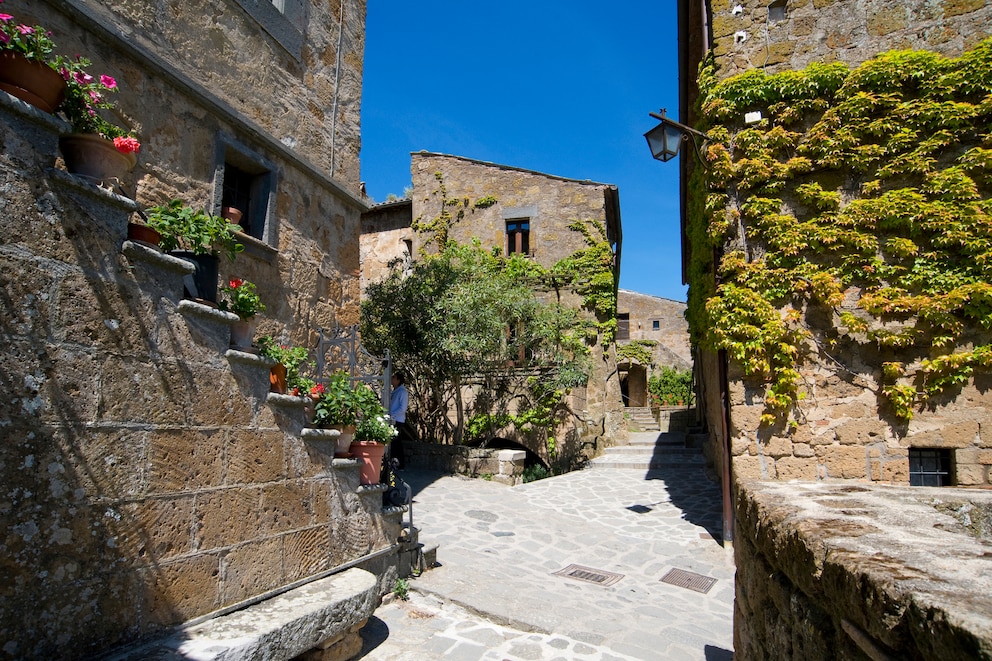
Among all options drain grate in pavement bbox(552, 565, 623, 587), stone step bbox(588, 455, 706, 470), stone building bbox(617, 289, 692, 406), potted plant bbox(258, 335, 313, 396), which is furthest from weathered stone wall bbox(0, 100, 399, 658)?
A: stone building bbox(617, 289, 692, 406)

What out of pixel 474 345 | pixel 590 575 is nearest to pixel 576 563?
pixel 590 575

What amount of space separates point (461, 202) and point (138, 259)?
1438 cm

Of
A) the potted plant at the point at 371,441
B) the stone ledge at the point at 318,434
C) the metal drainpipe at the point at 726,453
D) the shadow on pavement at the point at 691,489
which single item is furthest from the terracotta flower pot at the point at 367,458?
the shadow on pavement at the point at 691,489

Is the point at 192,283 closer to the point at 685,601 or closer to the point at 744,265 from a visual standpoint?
the point at 685,601

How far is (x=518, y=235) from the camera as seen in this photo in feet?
53.8

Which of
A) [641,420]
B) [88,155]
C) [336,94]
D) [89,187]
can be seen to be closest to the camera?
[89,187]

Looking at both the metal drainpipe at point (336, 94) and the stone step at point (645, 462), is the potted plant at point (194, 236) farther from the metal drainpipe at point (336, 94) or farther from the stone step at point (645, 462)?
the stone step at point (645, 462)

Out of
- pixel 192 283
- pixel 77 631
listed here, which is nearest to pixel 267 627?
pixel 77 631

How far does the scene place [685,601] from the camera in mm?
5559

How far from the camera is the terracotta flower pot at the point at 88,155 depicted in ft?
9.50

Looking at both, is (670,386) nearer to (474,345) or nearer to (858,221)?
(474,345)

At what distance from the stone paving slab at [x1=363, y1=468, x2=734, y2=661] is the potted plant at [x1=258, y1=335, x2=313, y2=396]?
2.09 metres

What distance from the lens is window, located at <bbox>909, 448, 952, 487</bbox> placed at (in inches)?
245

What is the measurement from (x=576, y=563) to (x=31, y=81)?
21.5ft
